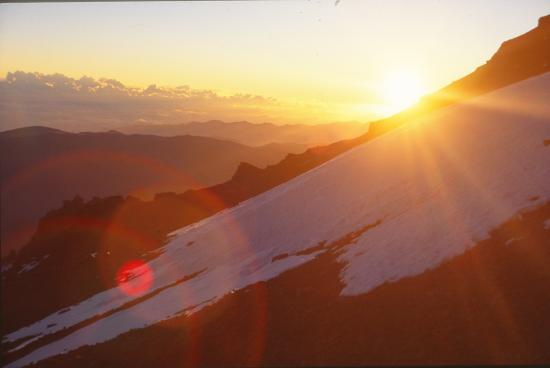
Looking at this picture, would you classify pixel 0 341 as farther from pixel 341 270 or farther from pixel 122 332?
pixel 341 270

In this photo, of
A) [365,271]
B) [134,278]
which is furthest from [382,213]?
[134,278]

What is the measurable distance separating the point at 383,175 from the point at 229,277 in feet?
44.6

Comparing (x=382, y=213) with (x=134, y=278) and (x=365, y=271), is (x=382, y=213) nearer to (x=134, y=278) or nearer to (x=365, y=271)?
(x=365, y=271)

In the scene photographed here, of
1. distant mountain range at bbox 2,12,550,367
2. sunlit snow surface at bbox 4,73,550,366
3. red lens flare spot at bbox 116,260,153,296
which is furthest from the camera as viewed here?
red lens flare spot at bbox 116,260,153,296

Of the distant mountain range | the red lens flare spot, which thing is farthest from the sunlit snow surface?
the red lens flare spot

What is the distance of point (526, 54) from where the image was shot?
5081 cm

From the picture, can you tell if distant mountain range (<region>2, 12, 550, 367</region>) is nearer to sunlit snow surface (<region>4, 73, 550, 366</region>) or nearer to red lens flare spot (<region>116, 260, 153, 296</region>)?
sunlit snow surface (<region>4, 73, 550, 366</region>)

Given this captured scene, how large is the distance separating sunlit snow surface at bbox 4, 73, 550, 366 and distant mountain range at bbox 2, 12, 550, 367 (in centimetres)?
13

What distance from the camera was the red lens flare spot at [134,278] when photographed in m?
34.4

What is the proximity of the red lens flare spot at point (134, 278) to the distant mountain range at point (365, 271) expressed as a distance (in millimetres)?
814

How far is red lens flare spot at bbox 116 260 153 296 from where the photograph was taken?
3441cm

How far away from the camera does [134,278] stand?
3834cm

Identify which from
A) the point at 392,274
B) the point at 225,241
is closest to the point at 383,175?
the point at 225,241

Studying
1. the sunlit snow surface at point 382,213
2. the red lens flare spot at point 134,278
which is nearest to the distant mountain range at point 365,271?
the sunlit snow surface at point 382,213
